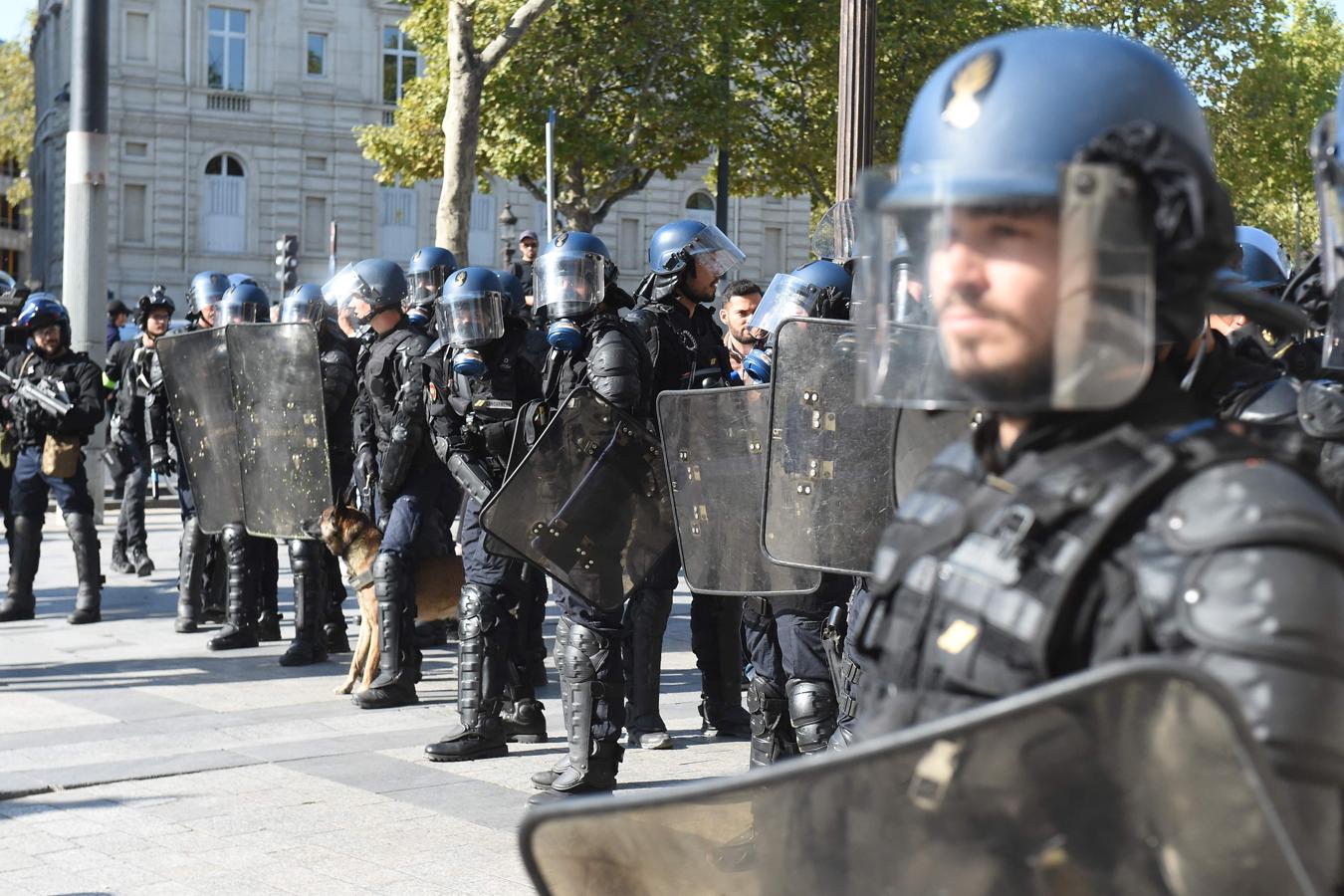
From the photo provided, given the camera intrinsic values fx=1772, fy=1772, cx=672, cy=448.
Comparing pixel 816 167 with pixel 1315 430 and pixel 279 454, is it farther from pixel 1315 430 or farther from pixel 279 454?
pixel 1315 430

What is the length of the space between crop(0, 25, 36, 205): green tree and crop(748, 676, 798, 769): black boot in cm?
3718

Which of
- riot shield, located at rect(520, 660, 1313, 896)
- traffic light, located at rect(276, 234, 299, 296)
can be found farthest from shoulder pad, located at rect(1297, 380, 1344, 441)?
traffic light, located at rect(276, 234, 299, 296)

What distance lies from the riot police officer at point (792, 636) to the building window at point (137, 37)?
3624cm

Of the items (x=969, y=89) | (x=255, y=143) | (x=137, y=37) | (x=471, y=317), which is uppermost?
(x=137, y=37)

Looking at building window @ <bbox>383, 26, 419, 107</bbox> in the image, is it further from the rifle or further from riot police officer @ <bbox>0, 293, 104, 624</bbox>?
the rifle

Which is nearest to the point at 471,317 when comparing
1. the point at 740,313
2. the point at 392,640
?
the point at 740,313

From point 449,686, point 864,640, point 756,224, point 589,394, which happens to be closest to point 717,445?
point 589,394

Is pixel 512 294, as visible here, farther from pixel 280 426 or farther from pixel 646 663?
pixel 280 426

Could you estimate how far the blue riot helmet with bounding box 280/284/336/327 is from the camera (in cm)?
879

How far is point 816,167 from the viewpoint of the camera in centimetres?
2886

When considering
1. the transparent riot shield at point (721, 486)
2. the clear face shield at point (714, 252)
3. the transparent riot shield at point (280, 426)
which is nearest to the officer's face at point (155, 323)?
the transparent riot shield at point (280, 426)

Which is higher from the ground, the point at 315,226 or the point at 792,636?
the point at 315,226

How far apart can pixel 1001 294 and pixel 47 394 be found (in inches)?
358

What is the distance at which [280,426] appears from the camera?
809 cm
